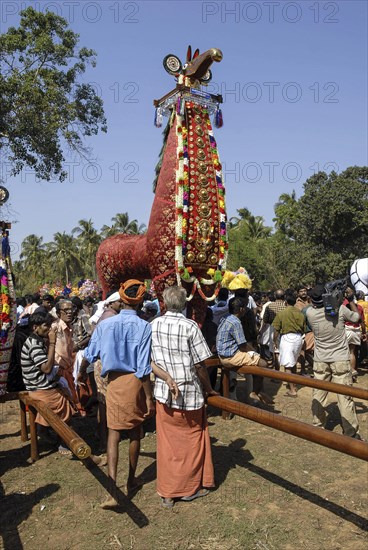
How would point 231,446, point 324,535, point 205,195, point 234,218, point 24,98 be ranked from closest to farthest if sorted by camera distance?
point 324,535 → point 231,446 → point 205,195 → point 24,98 → point 234,218

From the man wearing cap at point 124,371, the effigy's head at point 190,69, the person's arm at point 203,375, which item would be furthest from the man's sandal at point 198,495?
the effigy's head at point 190,69

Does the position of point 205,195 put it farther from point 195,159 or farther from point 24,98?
point 24,98

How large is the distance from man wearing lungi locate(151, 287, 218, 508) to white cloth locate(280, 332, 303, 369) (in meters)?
3.58

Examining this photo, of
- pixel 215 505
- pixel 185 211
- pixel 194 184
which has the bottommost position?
pixel 215 505

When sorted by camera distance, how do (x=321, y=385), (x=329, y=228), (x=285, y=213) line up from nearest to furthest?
(x=321, y=385) < (x=329, y=228) < (x=285, y=213)

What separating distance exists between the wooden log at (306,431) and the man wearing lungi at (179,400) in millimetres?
241

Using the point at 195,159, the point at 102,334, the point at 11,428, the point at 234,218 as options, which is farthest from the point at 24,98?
the point at 234,218

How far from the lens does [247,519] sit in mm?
3217

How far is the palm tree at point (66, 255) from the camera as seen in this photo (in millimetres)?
39737

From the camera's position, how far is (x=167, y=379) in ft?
10.9

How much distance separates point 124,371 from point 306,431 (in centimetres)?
145

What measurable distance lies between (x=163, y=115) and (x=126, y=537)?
4504 millimetres

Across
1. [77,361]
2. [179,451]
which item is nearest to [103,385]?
[77,361]

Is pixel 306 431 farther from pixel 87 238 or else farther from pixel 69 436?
pixel 87 238
